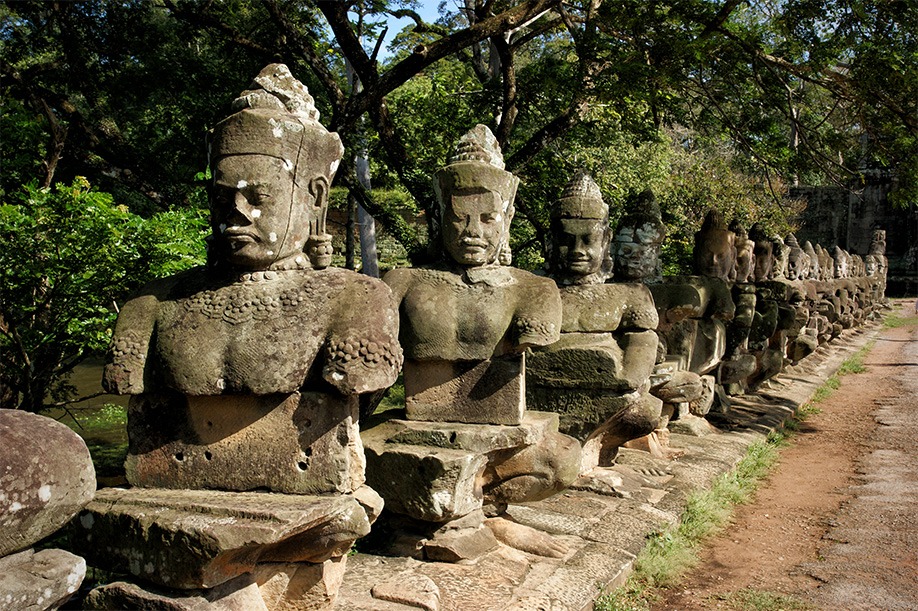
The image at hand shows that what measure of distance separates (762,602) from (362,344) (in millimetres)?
3045

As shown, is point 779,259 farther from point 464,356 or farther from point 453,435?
point 453,435

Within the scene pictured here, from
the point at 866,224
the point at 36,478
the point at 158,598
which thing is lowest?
the point at 158,598

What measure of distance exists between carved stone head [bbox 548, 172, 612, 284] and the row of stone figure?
1.18 m

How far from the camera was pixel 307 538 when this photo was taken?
3301 millimetres

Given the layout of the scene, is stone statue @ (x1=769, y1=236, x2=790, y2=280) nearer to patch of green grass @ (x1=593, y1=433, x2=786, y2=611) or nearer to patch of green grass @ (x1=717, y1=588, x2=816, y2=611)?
patch of green grass @ (x1=593, y1=433, x2=786, y2=611)

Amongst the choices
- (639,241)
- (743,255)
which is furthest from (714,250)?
(639,241)

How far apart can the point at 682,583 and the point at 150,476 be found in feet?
10.8

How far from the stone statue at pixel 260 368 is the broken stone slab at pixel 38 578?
0.64 meters

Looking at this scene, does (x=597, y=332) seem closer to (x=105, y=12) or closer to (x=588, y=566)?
(x=588, y=566)

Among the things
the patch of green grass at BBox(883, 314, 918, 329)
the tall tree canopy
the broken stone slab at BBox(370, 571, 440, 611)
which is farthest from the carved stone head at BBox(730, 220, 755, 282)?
the patch of green grass at BBox(883, 314, 918, 329)

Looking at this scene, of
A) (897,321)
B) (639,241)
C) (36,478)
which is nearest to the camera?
(36,478)

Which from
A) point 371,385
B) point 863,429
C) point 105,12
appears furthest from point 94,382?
point 863,429

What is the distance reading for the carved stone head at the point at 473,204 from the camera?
4.60 metres

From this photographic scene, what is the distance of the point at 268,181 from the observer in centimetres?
340
